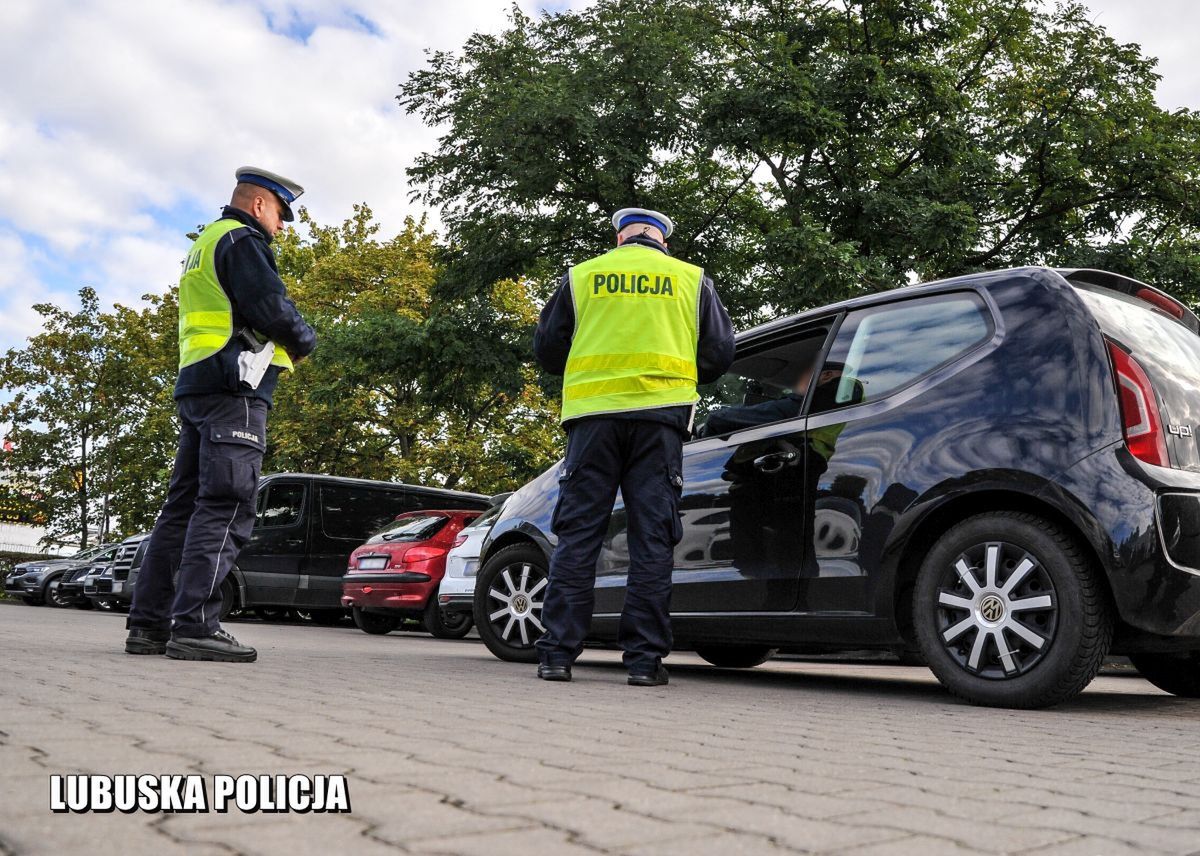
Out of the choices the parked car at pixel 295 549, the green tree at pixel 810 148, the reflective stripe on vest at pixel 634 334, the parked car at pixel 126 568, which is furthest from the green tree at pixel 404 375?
the reflective stripe on vest at pixel 634 334

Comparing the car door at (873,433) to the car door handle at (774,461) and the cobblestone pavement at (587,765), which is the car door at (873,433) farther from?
the cobblestone pavement at (587,765)

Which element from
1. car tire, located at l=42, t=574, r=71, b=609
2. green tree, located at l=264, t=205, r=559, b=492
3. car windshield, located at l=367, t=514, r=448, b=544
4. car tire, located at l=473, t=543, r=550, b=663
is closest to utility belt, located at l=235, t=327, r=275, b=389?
car tire, located at l=473, t=543, r=550, b=663

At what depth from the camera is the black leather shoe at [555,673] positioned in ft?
17.2

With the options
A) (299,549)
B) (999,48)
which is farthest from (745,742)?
(999,48)

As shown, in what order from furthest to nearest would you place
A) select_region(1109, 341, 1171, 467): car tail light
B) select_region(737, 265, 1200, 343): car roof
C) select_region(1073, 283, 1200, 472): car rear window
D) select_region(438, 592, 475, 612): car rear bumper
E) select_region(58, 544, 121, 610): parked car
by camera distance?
select_region(58, 544, 121, 610): parked car
select_region(438, 592, 475, 612): car rear bumper
select_region(737, 265, 1200, 343): car roof
select_region(1073, 283, 1200, 472): car rear window
select_region(1109, 341, 1171, 467): car tail light

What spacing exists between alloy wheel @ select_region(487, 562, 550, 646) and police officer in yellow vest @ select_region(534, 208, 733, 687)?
48.5 inches

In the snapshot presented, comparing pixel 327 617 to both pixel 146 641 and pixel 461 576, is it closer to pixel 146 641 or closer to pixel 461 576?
pixel 461 576

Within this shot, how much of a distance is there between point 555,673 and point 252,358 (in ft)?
6.59

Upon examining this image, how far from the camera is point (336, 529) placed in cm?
1557

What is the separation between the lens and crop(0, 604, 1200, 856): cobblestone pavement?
1.96 meters

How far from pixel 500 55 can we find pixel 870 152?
255 inches

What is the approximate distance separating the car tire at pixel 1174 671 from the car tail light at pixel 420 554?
26.3 ft

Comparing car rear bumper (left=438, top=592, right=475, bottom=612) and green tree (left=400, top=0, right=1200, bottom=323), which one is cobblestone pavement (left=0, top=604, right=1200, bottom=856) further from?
green tree (left=400, top=0, right=1200, bottom=323)

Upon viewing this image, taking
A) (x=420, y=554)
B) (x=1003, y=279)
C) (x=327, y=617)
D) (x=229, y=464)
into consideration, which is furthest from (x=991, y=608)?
(x=327, y=617)
